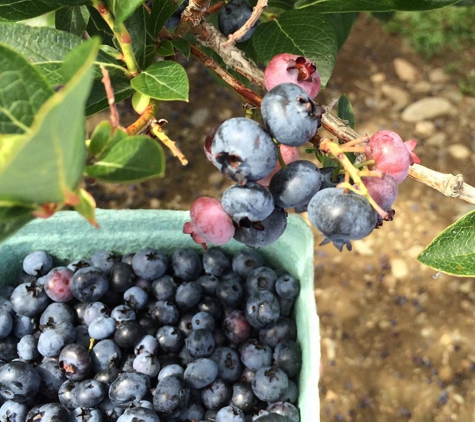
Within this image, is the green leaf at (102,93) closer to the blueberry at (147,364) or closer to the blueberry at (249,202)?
the blueberry at (249,202)

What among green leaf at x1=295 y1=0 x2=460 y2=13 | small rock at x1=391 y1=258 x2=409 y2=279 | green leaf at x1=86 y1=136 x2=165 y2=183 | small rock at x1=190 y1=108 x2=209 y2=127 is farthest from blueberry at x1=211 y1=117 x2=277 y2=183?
small rock at x1=190 y1=108 x2=209 y2=127

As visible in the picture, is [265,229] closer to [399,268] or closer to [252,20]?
[252,20]

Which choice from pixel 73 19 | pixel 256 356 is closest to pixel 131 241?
pixel 256 356

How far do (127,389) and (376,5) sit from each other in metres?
0.86

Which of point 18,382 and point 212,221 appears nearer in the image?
point 212,221

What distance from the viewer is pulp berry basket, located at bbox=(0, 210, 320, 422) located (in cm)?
120

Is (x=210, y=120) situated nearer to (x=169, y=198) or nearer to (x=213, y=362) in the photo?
(x=169, y=198)

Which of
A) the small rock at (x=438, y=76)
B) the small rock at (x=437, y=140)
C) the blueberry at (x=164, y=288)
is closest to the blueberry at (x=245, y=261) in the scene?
the blueberry at (x=164, y=288)

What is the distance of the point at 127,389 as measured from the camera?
1.06 metres

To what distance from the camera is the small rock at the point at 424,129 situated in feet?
7.58

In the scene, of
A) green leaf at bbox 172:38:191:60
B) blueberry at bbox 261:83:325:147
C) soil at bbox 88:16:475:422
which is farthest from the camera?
soil at bbox 88:16:475:422

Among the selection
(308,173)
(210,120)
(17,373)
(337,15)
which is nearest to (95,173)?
(308,173)

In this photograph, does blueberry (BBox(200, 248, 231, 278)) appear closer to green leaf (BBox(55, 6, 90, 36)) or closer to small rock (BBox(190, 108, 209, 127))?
green leaf (BBox(55, 6, 90, 36))

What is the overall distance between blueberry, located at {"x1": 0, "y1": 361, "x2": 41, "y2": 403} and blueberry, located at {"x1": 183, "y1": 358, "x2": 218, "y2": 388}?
1.05 feet
